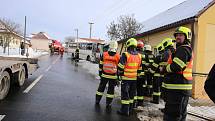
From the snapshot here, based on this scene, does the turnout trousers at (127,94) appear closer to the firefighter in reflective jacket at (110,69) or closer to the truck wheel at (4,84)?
the firefighter in reflective jacket at (110,69)

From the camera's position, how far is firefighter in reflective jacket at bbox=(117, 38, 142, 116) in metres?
7.93

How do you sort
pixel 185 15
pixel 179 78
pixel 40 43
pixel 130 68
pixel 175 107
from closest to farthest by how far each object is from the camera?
pixel 175 107 → pixel 179 78 → pixel 130 68 → pixel 185 15 → pixel 40 43

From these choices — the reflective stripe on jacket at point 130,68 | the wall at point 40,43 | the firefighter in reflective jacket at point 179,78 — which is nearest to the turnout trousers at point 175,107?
the firefighter in reflective jacket at point 179,78

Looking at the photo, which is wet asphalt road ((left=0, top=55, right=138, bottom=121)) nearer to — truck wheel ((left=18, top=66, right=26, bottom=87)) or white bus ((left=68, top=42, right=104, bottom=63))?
truck wheel ((left=18, top=66, right=26, bottom=87))

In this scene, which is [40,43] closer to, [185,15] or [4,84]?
[185,15]

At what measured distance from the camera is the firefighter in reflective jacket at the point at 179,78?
5.35 meters

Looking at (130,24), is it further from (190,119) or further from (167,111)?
(167,111)

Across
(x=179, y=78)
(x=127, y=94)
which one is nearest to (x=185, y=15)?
(x=127, y=94)

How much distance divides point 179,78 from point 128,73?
271 centimetres

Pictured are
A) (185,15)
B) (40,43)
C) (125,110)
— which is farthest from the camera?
(40,43)

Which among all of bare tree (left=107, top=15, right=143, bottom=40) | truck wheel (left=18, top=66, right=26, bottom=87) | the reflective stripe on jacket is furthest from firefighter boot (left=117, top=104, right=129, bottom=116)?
bare tree (left=107, top=15, right=143, bottom=40)

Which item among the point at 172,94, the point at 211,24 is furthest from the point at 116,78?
the point at 211,24

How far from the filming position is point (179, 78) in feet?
18.0

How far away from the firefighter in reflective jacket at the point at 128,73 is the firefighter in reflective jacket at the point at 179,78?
2.48 metres
